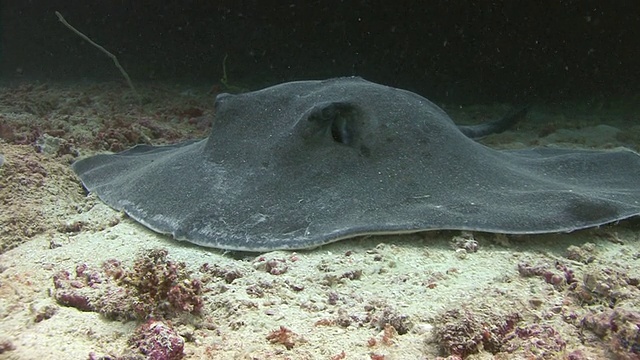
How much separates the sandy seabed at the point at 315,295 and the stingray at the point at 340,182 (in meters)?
0.17

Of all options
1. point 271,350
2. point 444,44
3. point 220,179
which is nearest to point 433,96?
point 444,44

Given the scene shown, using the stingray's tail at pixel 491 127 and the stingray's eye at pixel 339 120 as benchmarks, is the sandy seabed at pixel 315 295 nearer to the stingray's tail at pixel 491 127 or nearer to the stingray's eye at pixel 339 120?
the stingray's eye at pixel 339 120

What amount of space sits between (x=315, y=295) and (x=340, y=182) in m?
0.96

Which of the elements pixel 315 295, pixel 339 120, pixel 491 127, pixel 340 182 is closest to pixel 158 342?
pixel 315 295

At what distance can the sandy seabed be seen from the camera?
83.7 inches

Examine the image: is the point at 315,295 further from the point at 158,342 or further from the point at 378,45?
the point at 378,45

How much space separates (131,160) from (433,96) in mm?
8534

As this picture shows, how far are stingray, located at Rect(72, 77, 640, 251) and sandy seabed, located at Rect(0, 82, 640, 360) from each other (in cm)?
17

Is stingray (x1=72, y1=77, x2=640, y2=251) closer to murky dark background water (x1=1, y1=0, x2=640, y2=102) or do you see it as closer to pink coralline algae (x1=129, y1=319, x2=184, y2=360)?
pink coralline algae (x1=129, y1=319, x2=184, y2=360)

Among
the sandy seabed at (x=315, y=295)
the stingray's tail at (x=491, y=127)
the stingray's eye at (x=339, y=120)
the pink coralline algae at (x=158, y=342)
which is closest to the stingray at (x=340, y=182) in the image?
the stingray's eye at (x=339, y=120)

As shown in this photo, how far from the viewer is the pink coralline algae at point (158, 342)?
2.04 meters

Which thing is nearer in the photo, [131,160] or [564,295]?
[564,295]

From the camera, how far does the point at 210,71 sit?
476 inches

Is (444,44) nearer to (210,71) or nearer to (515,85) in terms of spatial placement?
(515,85)
